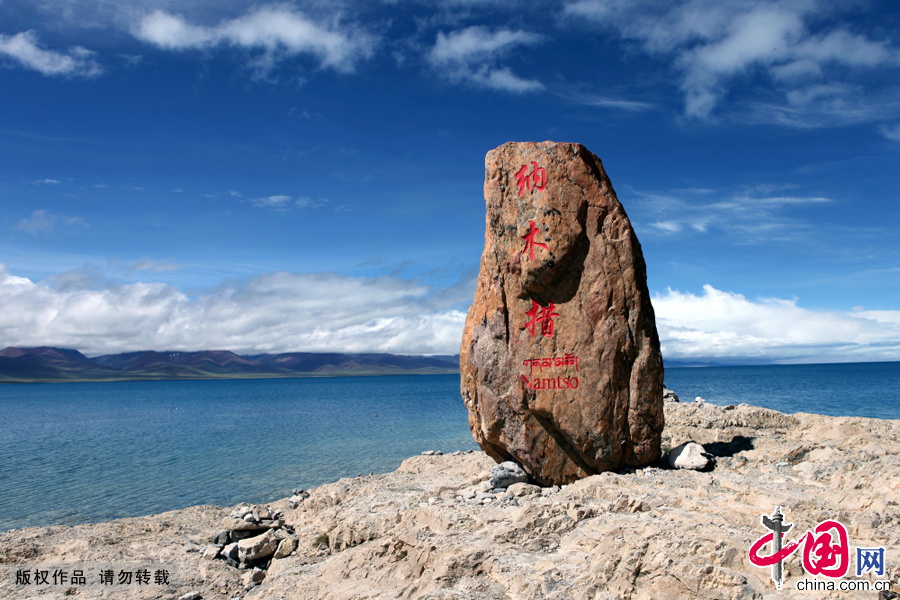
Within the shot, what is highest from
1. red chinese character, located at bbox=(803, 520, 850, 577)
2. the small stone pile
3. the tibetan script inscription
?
the tibetan script inscription

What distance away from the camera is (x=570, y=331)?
991 centimetres

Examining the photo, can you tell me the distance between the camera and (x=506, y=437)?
1041 cm

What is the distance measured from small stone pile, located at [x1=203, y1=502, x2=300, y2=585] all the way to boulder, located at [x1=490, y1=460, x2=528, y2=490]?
147 inches

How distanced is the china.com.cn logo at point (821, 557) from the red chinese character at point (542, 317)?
4.86m

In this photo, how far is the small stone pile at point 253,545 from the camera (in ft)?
28.6

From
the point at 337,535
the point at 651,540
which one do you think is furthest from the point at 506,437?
the point at 651,540

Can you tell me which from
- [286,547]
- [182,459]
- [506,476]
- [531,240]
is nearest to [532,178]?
[531,240]

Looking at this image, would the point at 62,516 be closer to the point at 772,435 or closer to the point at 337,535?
the point at 337,535

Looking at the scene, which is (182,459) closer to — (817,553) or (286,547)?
(286,547)

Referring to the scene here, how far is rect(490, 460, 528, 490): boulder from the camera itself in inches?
402

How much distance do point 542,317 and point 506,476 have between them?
312 cm

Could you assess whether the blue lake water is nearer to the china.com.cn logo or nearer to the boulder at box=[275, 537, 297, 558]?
the boulder at box=[275, 537, 297, 558]

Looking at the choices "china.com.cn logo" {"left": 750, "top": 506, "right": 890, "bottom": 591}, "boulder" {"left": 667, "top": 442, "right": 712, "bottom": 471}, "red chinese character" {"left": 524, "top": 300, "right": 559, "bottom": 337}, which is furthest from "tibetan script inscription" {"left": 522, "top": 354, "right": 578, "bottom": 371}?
"china.com.cn logo" {"left": 750, "top": 506, "right": 890, "bottom": 591}

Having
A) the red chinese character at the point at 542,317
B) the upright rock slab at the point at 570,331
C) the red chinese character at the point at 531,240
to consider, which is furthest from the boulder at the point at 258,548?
the red chinese character at the point at 531,240
